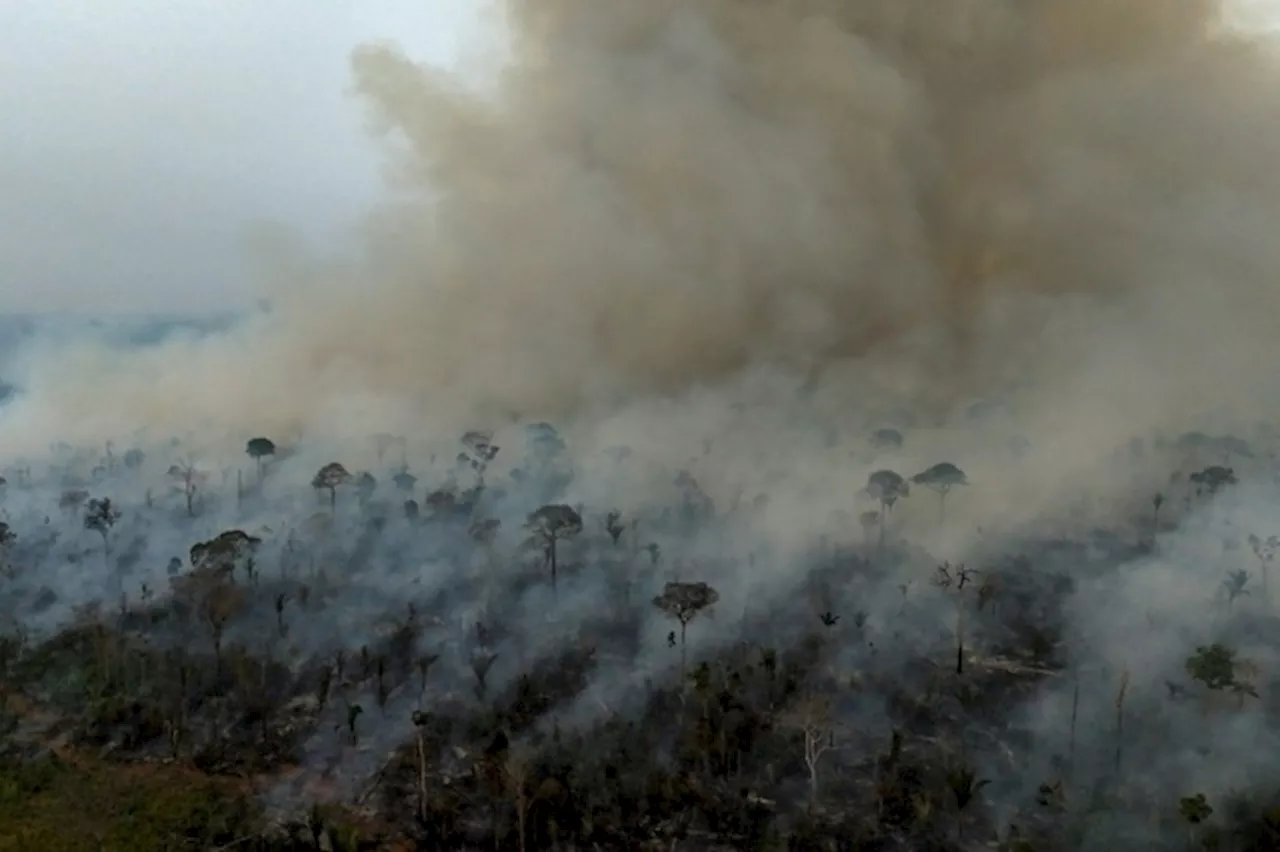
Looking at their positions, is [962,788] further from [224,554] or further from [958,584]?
[224,554]

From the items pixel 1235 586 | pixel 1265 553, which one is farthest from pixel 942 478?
pixel 1235 586

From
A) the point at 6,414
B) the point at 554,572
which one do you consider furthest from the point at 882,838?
the point at 6,414

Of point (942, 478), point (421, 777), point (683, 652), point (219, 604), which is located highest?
point (942, 478)

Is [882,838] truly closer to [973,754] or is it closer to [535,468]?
[973,754]

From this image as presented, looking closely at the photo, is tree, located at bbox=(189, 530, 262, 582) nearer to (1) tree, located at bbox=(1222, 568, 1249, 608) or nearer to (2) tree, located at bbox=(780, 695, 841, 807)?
(2) tree, located at bbox=(780, 695, 841, 807)

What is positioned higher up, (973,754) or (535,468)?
(535,468)

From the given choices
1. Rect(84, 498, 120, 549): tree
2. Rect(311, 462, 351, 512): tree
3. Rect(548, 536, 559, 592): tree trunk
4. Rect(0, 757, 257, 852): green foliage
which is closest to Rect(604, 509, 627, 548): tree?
Rect(548, 536, 559, 592): tree trunk
